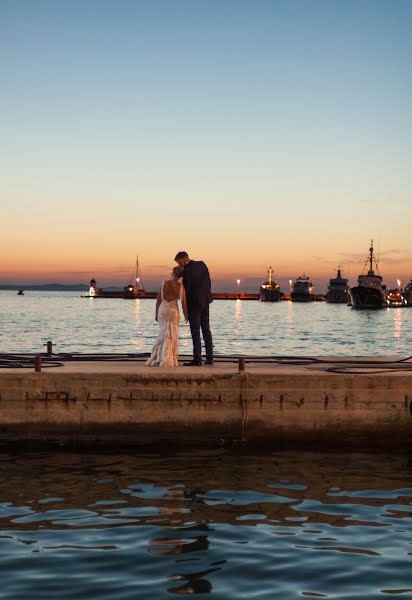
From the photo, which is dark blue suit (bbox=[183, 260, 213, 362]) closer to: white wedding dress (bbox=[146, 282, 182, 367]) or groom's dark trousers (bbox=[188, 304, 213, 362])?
groom's dark trousers (bbox=[188, 304, 213, 362])

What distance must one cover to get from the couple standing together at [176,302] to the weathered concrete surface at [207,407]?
6.17 feet

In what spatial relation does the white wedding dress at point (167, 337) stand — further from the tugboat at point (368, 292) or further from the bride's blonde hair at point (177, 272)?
the tugboat at point (368, 292)

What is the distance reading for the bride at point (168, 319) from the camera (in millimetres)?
15695

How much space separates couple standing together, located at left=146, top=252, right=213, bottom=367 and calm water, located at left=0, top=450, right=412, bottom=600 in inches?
105

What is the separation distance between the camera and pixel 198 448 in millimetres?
13898

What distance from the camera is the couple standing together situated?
15.7 metres

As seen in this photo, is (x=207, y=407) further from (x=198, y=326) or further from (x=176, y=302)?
(x=176, y=302)

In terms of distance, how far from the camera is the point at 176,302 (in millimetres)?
15844

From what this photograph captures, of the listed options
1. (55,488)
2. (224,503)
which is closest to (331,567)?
(224,503)

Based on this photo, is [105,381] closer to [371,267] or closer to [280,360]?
[280,360]

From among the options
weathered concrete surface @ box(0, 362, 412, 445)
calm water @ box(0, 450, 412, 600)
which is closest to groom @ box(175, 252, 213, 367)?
weathered concrete surface @ box(0, 362, 412, 445)

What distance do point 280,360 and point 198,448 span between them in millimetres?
4226

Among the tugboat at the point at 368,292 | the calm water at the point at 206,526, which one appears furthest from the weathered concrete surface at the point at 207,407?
the tugboat at the point at 368,292

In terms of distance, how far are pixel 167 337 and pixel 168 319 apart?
13.4 inches
